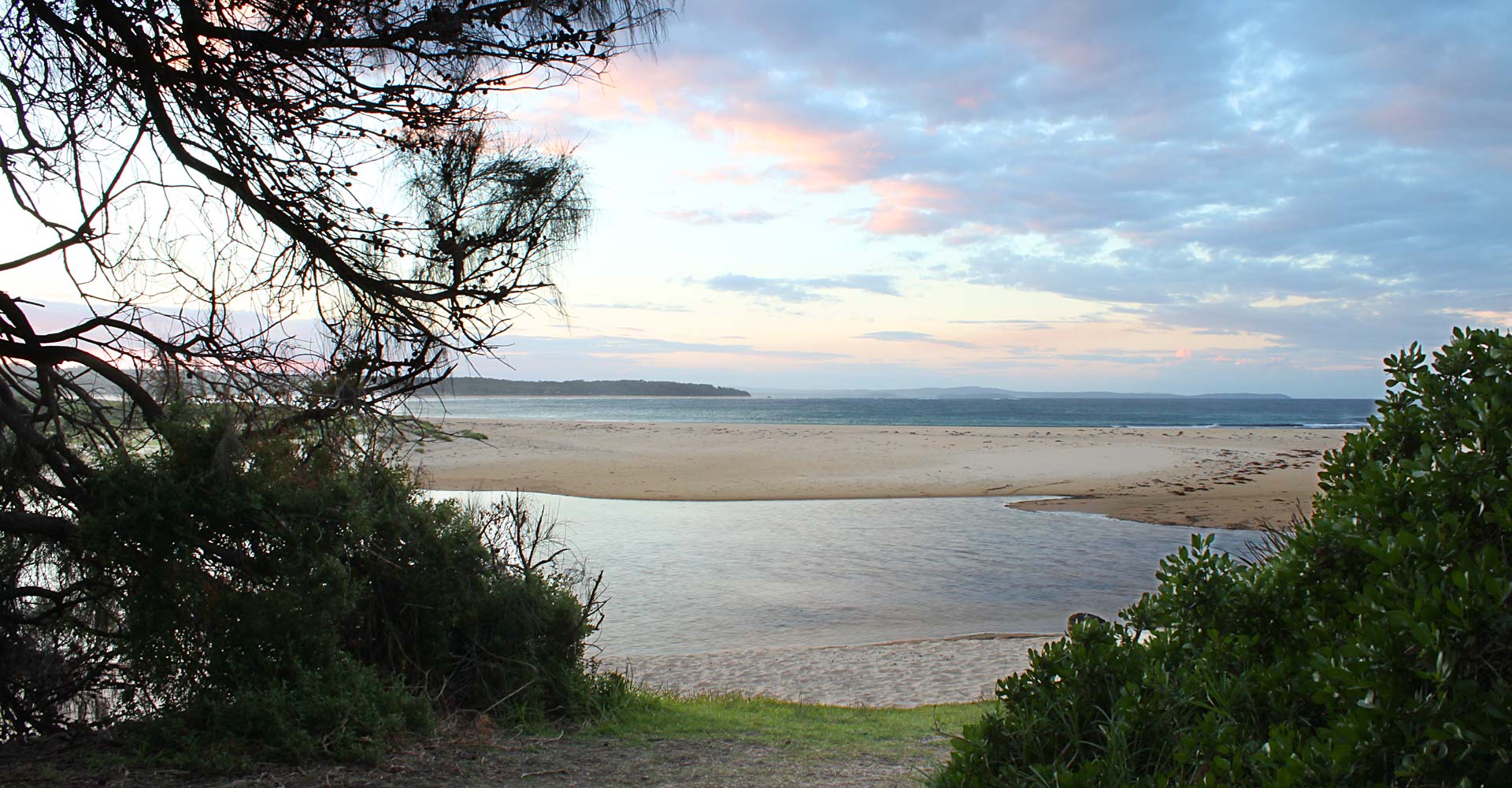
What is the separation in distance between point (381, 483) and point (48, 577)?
2.19 metres

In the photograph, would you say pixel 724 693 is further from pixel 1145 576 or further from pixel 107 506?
pixel 1145 576

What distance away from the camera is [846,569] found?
14.3m

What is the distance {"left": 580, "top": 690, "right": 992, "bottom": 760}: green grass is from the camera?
5.89 m

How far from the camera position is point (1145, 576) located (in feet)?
44.5

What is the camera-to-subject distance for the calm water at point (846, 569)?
1105cm

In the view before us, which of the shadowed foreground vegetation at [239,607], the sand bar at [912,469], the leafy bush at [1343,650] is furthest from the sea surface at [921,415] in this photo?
the leafy bush at [1343,650]

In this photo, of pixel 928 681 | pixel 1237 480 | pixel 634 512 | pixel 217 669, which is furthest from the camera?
pixel 1237 480

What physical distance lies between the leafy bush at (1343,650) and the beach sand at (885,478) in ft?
13.0

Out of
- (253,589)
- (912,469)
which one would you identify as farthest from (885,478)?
(253,589)

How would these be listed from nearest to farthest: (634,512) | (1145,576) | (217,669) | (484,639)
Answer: (217,669) → (484,639) → (1145,576) → (634,512)

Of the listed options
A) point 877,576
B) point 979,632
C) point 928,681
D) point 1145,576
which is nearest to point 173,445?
point 928,681

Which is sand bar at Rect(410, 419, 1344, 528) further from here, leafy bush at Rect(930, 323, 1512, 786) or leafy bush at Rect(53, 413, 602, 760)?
leafy bush at Rect(930, 323, 1512, 786)

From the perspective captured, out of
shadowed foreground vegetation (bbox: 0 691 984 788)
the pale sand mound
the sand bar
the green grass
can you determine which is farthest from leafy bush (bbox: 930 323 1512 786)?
the sand bar

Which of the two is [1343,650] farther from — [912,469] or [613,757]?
[912,469]
